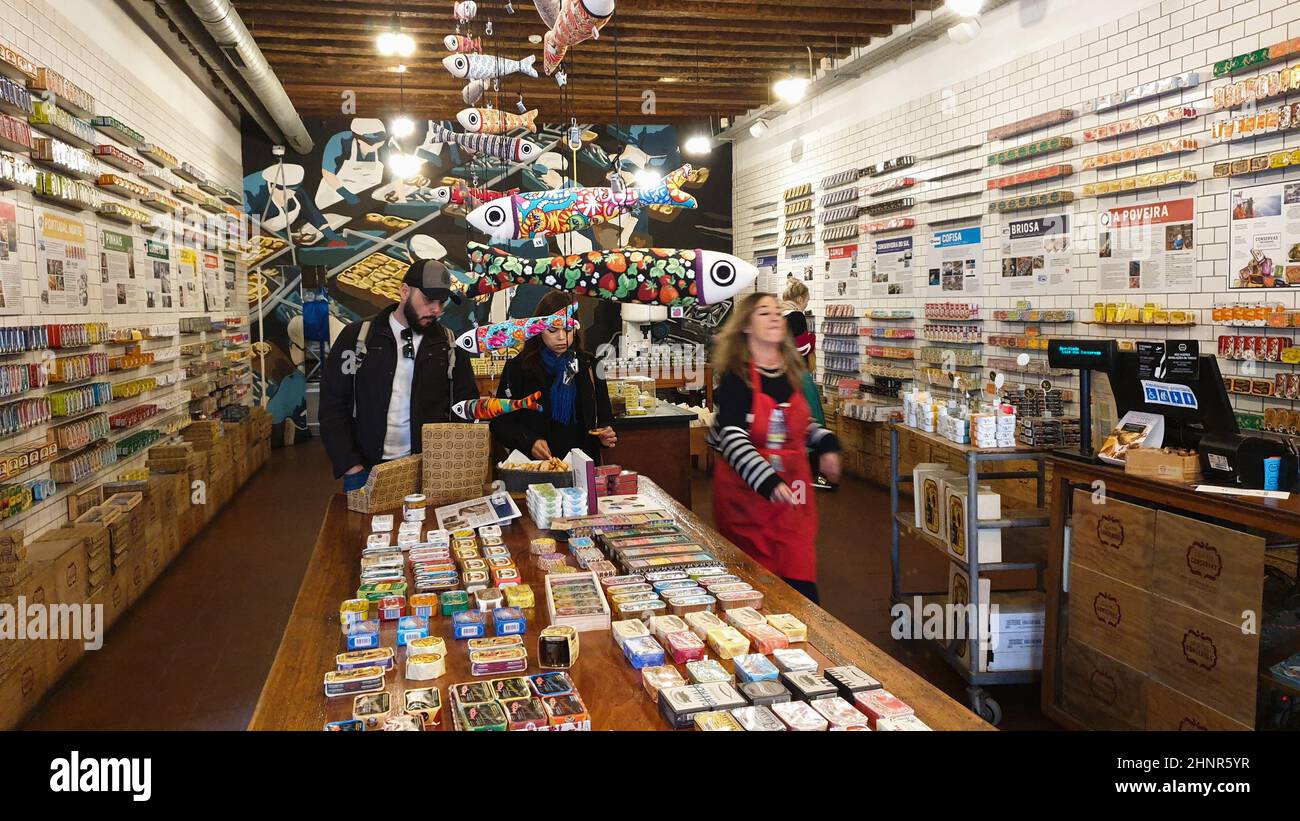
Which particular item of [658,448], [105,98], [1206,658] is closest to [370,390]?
[658,448]

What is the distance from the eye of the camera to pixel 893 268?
341 inches

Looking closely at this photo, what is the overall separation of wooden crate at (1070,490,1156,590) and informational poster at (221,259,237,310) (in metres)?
9.11

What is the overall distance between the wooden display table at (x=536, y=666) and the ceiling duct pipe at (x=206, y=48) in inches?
219

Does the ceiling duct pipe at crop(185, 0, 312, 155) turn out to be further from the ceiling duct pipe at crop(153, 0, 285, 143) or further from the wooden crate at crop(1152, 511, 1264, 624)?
the wooden crate at crop(1152, 511, 1264, 624)

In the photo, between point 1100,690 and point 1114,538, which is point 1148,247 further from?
point 1100,690

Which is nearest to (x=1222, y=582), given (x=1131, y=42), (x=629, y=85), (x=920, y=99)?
(x=1131, y=42)

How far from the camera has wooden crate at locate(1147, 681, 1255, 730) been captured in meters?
2.80

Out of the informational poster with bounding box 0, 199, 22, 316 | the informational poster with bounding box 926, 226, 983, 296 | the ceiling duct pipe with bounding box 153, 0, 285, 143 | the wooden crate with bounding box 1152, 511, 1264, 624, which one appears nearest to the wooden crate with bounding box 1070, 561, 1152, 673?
the wooden crate with bounding box 1152, 511, 1264, 624

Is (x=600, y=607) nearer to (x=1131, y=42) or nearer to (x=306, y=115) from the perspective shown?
(x=1131, y=42)

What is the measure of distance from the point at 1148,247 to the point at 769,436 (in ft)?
11.6

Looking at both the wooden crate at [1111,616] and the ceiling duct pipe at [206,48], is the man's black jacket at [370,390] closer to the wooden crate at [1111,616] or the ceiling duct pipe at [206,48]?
the wooden crate at [1111,616]

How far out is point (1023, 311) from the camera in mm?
6750

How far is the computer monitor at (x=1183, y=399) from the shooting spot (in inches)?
120

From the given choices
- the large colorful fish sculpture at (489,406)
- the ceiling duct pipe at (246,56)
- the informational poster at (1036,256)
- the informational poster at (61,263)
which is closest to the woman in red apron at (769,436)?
the large colorful fish sculpture at (489,406)
